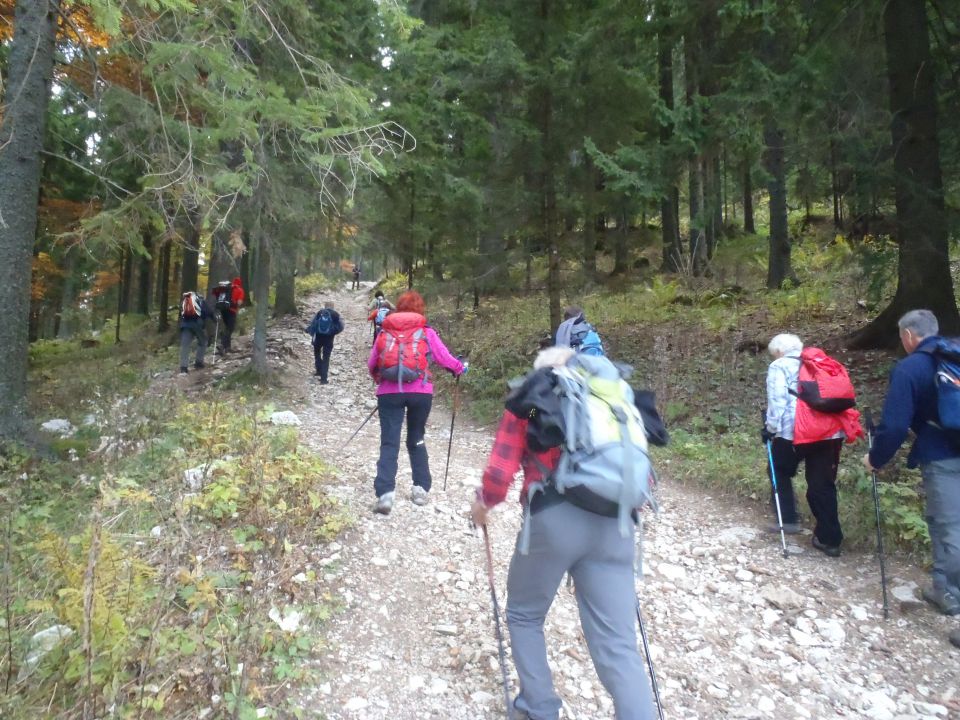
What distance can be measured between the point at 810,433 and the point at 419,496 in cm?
→ 367

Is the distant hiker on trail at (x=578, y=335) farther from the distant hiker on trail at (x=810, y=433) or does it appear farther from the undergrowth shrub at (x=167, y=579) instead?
the undergrowth shrub at (x=167, y=579)

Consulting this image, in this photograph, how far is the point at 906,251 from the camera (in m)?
8.01

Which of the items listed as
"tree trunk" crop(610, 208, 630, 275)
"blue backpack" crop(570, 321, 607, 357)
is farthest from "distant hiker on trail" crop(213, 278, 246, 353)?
"blue backpack" crop(570, 321, 607, 357)

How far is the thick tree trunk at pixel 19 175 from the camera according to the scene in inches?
259

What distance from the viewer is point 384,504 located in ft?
18.9

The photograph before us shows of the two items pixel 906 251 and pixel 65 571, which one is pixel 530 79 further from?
pixel 65 571

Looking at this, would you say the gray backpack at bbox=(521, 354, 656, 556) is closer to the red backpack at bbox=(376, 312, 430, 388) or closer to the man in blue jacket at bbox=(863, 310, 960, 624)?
the man in blue jacket at bbox=(863, 310, 960, 624)

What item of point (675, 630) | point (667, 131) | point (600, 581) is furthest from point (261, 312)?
point (600, 581)

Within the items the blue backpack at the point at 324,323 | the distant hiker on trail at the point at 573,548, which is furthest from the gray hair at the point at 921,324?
the blue backpack at the point at 324,323

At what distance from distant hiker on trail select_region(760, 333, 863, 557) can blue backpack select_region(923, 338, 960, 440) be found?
987 millimetres

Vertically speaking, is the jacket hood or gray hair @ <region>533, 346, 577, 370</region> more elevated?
the jacket hood

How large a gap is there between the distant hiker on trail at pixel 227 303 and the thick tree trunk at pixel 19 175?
276 inches

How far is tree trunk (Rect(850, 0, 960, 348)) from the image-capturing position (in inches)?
305

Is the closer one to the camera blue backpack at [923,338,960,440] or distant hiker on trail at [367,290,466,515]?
blue backpack at [923,338,960,440]
